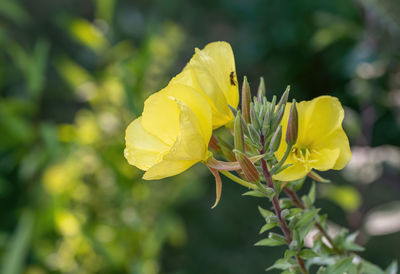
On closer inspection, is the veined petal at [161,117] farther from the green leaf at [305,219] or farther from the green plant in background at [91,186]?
the green plant in background at [91,186]

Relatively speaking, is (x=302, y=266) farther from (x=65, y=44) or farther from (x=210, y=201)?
(x=65, y=44)

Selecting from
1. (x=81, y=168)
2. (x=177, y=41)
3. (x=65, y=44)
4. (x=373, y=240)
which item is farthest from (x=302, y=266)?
(x=65, y=44)

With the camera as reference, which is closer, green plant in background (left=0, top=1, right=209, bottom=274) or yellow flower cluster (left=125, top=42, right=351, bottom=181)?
yellow flower cluster (left=125, top=42, right=351, bottom=181)

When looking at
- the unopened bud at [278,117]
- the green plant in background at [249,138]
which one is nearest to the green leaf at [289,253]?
the green plant in background at [249,138]

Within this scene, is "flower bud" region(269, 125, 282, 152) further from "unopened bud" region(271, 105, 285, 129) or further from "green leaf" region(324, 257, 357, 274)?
"green leaf" region(324, 257, 357, 274)

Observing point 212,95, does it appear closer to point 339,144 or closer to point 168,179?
point 339,144

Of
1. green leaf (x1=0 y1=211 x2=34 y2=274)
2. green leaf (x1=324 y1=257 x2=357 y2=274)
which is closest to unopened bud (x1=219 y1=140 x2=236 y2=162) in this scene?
green leaf (x1=324 y1=257 x2=357 y2=274)

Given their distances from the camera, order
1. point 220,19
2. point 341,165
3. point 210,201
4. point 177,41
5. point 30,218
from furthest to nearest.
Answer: point 220,19
point 210,201
point 177,41
point 30,218
point 341,165
